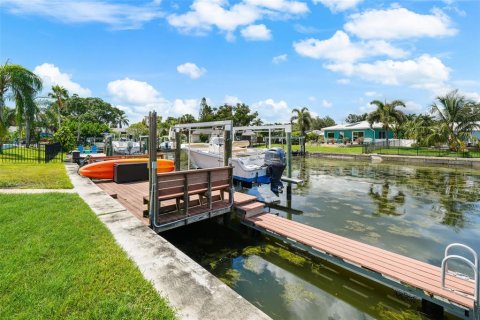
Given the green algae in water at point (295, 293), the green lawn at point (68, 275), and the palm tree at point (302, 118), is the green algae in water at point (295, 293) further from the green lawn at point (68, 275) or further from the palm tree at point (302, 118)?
the palm tree at point (302, 118)

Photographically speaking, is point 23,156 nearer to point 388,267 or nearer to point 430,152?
point 388,267

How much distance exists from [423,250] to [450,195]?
7.37 meters

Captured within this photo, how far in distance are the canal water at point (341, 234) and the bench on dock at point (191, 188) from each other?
791mm

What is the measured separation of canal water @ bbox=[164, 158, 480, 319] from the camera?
13.5ft

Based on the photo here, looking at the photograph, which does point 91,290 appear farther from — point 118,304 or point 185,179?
point 185,179

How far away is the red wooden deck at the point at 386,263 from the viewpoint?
3703mm

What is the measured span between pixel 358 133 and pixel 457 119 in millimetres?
16868

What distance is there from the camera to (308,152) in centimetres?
3216

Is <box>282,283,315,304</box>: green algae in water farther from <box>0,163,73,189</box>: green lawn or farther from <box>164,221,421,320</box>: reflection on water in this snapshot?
<box>0,163,73,189</box>: green lawn

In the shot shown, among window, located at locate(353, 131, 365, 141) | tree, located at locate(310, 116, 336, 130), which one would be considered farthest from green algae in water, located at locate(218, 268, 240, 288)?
tree, located at locate(310, 116, 336, 130)

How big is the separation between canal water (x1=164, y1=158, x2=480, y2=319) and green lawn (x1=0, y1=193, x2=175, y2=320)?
1876 mm

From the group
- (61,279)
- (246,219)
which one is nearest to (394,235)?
(246,219)

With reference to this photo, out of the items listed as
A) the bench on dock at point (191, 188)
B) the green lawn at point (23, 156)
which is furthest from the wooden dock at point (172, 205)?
the green lawn at point (23, 156)

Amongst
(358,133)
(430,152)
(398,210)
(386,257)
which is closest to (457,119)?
(430,152)
